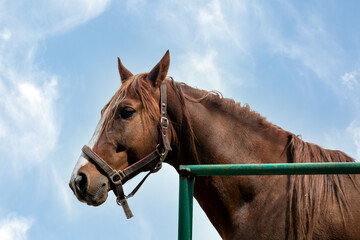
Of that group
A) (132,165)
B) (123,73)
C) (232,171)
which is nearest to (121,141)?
(132,165)

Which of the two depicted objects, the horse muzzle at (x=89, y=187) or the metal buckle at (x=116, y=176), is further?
the metal buckle at (x=116, y=176)

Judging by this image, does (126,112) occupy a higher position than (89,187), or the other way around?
(126,112)

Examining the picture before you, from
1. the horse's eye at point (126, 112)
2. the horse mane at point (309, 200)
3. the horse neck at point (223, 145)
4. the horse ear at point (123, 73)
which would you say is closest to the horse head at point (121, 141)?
the horse's eye at point (126, 112)

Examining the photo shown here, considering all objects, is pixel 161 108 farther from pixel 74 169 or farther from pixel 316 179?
pixel 316 179

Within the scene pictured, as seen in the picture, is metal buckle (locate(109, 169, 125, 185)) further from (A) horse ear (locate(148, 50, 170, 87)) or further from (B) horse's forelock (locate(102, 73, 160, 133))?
(A) horse ear (locate(148, 50, 170, 87))

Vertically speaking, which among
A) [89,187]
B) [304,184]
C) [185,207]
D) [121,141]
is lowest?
[185,207]

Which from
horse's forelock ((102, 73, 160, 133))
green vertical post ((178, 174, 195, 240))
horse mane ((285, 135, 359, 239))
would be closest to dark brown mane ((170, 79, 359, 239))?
horse mane ((285, 135, 359, 239))

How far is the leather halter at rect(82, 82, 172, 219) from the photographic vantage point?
14.0 ft

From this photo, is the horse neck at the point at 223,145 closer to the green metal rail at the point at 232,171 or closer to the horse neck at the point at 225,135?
the horse neck at the point at 225,135

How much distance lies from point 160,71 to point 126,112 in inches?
28.0

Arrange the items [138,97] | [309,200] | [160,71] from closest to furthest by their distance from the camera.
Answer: [309,200] < [138,97] < [160,71]

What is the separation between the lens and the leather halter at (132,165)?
4266mm

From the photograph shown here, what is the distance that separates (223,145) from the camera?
4.45 meters

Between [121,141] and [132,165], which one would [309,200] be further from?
[121,141]
